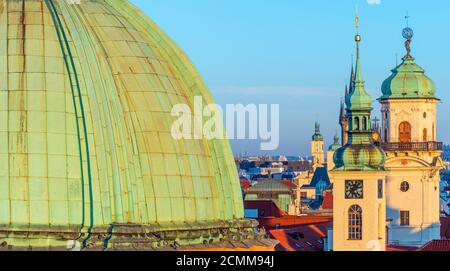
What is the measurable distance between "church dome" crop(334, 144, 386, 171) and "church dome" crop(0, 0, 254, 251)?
7562 centimetres

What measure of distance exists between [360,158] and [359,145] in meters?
0.84

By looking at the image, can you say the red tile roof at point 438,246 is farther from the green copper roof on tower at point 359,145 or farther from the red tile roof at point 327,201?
the red tile roof at point 327,201

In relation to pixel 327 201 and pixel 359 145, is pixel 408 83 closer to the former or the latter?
pixel 359 145

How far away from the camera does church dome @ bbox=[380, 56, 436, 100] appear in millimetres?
119500

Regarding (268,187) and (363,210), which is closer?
(363,210)

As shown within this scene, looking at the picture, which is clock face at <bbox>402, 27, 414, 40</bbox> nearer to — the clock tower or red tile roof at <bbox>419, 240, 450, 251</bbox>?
the clock tower

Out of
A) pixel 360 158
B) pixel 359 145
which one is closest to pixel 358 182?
pixel 360 158

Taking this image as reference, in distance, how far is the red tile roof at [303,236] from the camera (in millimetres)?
95750

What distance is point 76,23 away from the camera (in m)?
26.6

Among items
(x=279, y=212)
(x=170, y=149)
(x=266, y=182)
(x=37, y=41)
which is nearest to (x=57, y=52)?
(x=37, y=41)

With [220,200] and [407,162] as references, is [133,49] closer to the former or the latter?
[220,200]

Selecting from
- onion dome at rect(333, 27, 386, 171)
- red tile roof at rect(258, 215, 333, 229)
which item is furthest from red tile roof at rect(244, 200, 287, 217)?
onion dome at rect(333, 27, 386, 171)

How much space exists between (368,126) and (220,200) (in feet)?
257

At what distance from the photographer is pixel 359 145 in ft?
340
